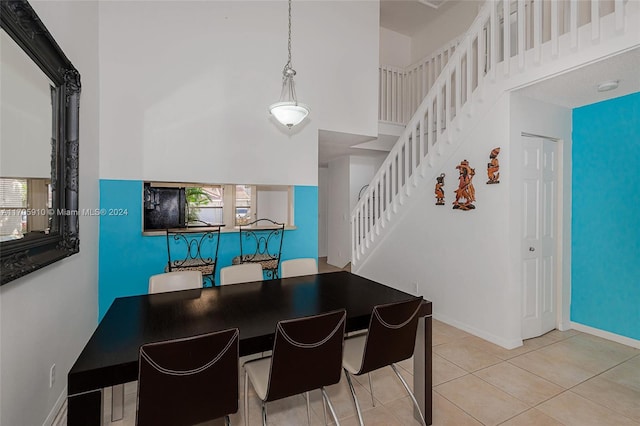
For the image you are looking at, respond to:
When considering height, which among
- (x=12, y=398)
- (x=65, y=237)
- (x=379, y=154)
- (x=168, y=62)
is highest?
(x=168, y=62)

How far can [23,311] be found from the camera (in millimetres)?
1685

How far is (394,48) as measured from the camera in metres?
6.82

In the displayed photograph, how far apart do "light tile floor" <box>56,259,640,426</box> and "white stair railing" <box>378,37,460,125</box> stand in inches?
158

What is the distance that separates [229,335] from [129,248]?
8.77ft

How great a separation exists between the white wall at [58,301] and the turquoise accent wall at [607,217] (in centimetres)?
490

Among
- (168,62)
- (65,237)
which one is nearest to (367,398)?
(65,237)

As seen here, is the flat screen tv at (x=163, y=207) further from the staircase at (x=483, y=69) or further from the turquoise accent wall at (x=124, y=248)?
Answer: the staircase at (x=483, y=69)

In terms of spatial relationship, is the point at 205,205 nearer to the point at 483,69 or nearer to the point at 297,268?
the point at 297,268

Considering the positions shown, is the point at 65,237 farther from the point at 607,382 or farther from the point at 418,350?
the point at 607,382

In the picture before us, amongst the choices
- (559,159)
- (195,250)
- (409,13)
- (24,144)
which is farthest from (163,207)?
(409,13)

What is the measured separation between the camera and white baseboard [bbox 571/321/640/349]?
3.17 meters

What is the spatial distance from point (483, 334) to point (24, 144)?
4.11m

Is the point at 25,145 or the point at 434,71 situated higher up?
the point at 434,71

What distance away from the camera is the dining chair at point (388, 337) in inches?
69.6
